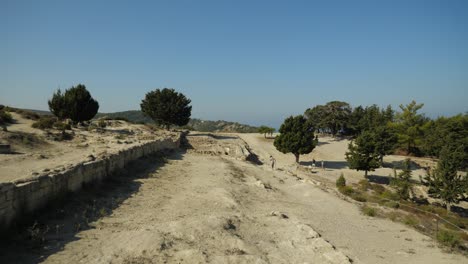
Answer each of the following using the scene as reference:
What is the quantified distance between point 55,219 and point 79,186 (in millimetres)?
2875

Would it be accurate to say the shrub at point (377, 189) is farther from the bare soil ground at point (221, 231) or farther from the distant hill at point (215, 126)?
the distant hill at point (215, 126)

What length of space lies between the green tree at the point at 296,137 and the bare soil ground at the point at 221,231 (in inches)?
725

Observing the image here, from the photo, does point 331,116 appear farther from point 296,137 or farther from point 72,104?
point 72,104

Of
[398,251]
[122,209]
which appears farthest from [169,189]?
[398,251]

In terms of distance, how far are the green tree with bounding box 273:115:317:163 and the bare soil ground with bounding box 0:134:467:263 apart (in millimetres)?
18415

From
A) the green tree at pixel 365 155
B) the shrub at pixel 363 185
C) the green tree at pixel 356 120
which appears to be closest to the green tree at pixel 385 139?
the green tree at pixel 365 155

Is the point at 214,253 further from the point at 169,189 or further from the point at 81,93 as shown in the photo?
the point at 81,93

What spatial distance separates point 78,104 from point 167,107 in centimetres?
1197

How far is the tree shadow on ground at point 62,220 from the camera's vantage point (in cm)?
746

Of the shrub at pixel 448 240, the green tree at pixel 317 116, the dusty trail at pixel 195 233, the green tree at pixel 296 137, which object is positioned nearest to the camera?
the dusty trail at pixel 195 233

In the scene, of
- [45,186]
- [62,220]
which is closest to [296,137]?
[45,186]

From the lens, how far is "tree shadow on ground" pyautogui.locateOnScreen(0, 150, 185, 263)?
24.5 ft

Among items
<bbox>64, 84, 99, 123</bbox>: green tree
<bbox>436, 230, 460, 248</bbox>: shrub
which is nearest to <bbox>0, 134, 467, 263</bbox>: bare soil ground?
<bbox>436, 230, 460, 248</bbox>: shrub

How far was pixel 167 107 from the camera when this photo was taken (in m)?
44.4
